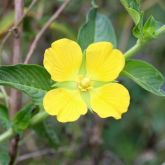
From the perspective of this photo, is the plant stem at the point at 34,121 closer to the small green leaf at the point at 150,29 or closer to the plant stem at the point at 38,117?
the plant stem at the point at 38,117

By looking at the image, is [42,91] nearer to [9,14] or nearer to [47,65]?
[47,65]

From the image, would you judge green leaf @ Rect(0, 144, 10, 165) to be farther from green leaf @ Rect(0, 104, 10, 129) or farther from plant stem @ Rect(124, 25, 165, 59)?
plant stem @ Rect(124, 25, 165, 59)

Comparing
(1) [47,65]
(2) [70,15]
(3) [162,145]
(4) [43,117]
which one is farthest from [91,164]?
(1) [47,65]

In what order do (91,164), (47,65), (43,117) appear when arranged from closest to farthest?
(47,65), (43,117), (91,164)

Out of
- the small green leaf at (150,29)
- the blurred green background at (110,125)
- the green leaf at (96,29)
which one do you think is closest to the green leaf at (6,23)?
the blurred green background at (110,125)

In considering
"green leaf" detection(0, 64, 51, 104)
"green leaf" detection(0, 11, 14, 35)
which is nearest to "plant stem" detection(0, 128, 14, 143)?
"green leaf" detection(0, 64, 51, 104)

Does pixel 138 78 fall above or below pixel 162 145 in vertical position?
above
